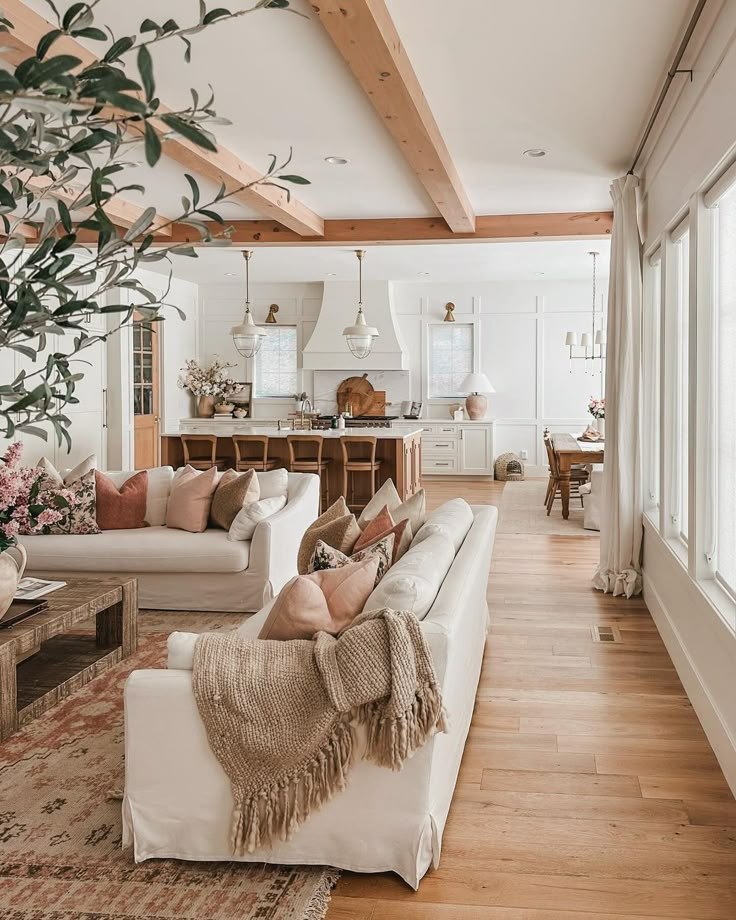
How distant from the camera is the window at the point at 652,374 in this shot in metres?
5.47

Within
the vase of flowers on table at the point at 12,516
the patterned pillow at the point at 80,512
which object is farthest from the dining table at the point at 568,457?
the vase of flowers on table at the point at 12,516

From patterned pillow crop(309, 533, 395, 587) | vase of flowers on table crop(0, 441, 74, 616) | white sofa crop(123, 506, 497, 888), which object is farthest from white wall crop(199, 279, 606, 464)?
white sofa crop(123, 506, 497, 888)

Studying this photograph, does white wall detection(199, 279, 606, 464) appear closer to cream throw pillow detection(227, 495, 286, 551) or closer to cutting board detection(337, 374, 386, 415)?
cutting board detection(337, 374, 386, 415)

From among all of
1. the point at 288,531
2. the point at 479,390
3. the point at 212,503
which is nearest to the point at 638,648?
the point at 288,531

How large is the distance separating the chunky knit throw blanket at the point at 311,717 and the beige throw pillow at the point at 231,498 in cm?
298

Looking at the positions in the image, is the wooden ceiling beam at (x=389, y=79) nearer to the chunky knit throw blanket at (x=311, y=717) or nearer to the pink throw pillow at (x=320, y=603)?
the pink throw pillow at (x=320, y=603)

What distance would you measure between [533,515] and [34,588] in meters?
5.76

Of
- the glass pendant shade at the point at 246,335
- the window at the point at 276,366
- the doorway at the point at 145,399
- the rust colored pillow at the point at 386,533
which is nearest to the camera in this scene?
the rust colored pillow at the point at 386,533

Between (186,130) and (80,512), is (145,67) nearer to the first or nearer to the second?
(186,130)

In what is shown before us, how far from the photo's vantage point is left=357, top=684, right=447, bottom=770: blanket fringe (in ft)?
7.47

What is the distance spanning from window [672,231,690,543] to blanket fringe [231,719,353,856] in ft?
9.29

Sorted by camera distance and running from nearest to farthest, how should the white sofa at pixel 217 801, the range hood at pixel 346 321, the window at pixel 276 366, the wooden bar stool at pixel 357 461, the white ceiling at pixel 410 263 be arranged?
the white sofa at pixel 217 801 → the wooden bar stool at pixel 357 461 → the white ceiling at pixel 410 263 → the range hood at pixel 346 321 → the window at pixel 276 366

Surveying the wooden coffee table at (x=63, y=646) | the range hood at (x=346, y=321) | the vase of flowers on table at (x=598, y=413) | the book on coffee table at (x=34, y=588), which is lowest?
the wooden coffee table at (x=63, y=646)

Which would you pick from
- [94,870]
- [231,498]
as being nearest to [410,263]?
[231,498]
